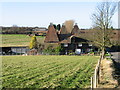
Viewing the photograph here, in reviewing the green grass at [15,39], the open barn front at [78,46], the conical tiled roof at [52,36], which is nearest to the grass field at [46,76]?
the open barn front at [78,46]

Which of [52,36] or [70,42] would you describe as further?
[52,36]

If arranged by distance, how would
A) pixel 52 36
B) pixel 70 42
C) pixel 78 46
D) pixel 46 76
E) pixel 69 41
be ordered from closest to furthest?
pixel 46 76 → pixel 70 42 → pixel 69 41 → pixel 78 46 → pixel 52 36

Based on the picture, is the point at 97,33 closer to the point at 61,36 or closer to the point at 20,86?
the point at 20,86

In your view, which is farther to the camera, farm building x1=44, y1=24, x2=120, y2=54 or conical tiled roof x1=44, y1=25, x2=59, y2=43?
conical tiled roof x1=44, y1=25, x2=59, y2=43

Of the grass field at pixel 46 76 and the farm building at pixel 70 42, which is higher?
the farm building at pixel 70 42

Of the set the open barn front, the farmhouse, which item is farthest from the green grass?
the open barn front

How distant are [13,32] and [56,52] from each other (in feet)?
149

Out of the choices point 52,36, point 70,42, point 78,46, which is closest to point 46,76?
point 70,42

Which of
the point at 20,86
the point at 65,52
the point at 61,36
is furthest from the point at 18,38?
the point at 20,86

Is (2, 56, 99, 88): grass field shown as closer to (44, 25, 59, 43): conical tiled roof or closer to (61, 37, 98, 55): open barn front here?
(61, 37, 98, 55): open barn front

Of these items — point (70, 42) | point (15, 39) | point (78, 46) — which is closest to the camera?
point (70, 42)

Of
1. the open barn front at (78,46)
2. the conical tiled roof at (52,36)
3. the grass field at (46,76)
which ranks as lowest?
the grass field at (46,76)

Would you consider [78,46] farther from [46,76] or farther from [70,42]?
[46,76]

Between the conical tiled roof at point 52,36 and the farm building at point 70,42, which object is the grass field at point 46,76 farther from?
Result: the conical tiled roof at point 52,36
